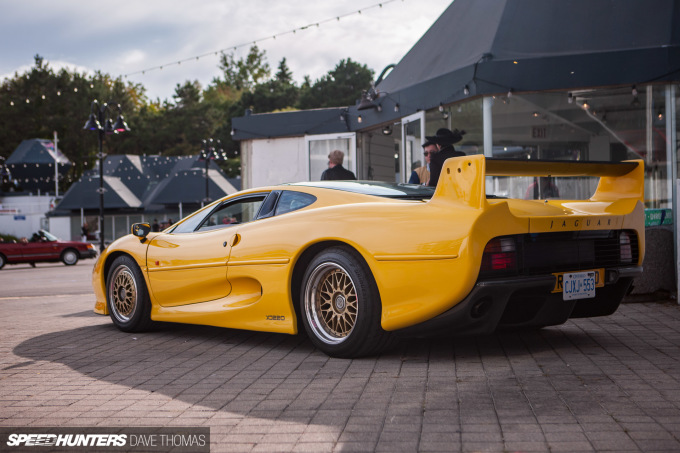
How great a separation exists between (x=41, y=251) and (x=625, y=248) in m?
24.0

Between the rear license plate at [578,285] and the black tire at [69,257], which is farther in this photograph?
the black tire at [69,257]

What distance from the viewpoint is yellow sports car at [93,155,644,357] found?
15.1 ft

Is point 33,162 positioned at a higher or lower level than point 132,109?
lower

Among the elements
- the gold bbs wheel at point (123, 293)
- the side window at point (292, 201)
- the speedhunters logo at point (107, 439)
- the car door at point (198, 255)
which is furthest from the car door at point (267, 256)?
the speedhunters logo at point (107, 439)

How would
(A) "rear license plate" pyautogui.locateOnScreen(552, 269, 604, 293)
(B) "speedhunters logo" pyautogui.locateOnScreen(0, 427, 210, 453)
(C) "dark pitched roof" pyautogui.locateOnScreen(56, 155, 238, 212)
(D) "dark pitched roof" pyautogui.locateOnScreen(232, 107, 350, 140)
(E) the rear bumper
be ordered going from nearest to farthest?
1. (B) "speedhunters logo" pyautogui.locateOnScreen(0, 427, 210, 453)
2. (E) the rear bumper
3. (A) "rear license plate" pyautogui.locateOnScreen(552, 269, 604, 293)
4. (D) "dark pitched roof" pyautogui.locateOnScreen(232, 107, 350, 140)
5. (C) "dark pitched roof" pyautogui.locateOnScreen(56, 155, 238, 212)

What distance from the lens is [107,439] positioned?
10.9ft

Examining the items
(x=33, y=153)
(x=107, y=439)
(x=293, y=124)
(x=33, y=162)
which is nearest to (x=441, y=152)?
(x=107, y=439)

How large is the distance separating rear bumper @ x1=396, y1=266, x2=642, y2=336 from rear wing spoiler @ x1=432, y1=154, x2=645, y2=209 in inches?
20.7

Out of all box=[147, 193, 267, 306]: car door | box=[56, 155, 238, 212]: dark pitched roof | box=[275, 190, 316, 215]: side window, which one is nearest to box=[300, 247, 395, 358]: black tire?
box=[275, 190, 316, 215]: side window

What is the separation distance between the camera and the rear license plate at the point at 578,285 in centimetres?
494

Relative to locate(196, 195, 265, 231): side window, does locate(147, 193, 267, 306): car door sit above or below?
below

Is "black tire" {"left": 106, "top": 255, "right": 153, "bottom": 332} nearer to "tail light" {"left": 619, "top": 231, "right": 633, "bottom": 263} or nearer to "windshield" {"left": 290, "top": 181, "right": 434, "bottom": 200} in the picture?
"windshield" {"left": 290, "top": 181, "right": 434, "bottom": 200}

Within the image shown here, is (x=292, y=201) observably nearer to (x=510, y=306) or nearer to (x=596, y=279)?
(x=510, y=306)

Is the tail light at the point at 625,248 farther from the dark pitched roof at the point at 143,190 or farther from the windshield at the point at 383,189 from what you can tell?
the dark pitched roof at the point at 143,190
